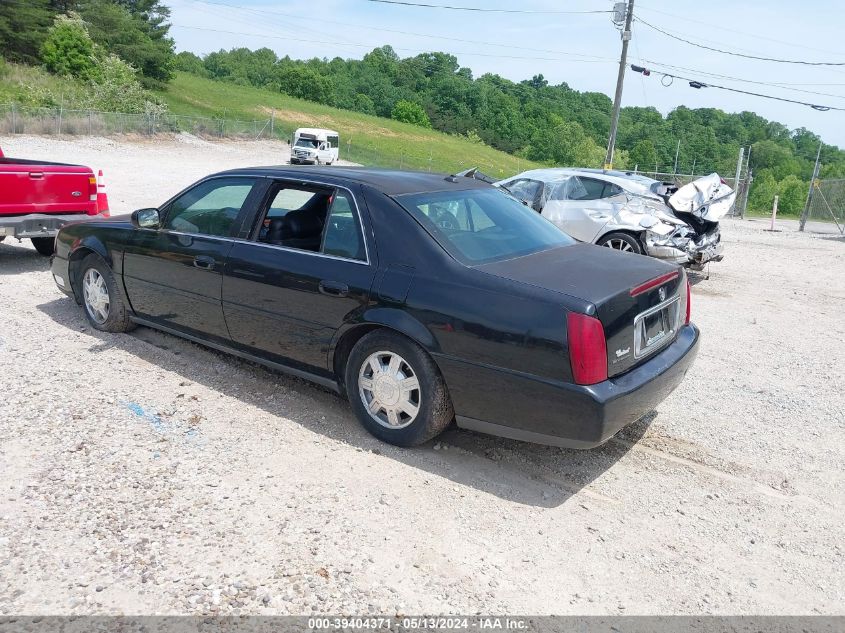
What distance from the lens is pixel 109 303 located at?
19.7 ft

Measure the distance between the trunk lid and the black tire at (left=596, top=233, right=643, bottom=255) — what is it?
538 cm

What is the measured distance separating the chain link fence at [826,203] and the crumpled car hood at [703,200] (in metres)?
14.3

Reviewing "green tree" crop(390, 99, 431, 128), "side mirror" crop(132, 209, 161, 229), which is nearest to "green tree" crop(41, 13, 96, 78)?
"side mirror" crop(132, 209, 161, 229)

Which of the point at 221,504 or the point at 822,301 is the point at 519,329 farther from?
the point at 822,301

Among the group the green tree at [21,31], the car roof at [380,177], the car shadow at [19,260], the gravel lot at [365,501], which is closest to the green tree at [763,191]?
the green tree at [21,31]

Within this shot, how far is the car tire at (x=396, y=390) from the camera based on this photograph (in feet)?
13.3

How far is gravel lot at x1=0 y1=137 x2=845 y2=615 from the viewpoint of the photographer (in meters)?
3.02

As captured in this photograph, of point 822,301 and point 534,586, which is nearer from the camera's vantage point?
point 534,586

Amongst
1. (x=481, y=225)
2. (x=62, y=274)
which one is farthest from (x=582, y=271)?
(x=62, y=274)

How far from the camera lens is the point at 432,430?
412 centimetres

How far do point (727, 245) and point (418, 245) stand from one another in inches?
526

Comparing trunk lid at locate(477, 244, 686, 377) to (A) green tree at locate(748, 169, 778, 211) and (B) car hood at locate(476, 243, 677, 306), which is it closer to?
(B) car hood at locate(476, 243, 677, 306)

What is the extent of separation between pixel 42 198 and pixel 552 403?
7.05 metres

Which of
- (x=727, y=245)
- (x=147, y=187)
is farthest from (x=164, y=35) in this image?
(x=727, y=245)
